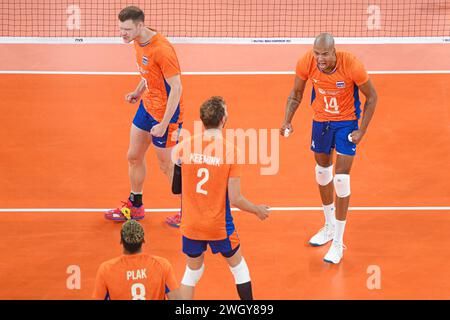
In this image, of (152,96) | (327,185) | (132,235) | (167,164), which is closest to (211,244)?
(132,235)

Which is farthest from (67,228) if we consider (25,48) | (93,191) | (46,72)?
(25,48)

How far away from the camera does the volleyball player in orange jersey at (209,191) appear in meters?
8.52

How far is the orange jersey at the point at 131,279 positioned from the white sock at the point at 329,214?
4.63 metres

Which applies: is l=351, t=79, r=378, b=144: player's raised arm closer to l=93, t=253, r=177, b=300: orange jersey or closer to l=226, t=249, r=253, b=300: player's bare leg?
l=226, t=249, r=253, b=300: player's bare leg

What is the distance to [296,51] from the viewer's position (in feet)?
59.2

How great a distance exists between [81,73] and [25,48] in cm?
197

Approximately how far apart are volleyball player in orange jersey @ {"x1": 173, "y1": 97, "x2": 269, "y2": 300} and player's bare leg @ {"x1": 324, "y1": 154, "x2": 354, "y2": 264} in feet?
7.97

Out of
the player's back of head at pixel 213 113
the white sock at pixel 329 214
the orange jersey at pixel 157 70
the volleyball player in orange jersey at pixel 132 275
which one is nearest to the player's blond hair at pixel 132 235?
the volleyball player in orange jersey at pixel 132 275

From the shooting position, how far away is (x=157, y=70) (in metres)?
11.4

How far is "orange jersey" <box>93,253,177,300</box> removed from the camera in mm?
7633

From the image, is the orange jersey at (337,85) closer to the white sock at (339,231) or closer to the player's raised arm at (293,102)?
the player's raised arm at (293,102)

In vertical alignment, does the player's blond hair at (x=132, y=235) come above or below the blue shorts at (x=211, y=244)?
above

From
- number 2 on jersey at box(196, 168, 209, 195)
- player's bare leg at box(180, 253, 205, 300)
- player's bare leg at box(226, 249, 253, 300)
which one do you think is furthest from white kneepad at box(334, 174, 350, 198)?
number 2 on jersey at box(196, 168, 209, 195)
